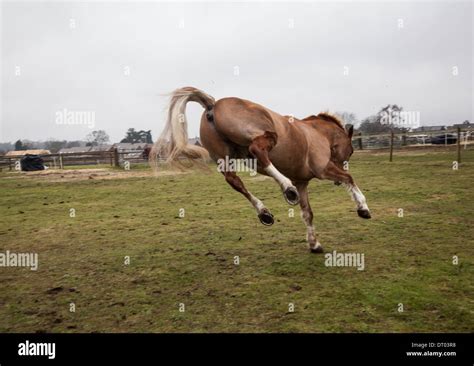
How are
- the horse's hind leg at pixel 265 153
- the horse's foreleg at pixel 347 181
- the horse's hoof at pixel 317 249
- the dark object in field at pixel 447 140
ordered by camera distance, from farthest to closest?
the dark object in field at pixel 447 140 → the horse's hoof at pixel 317 249 → the horse's foreleg at pixel 347 181 → the horse's hind leg at pixel 265 153

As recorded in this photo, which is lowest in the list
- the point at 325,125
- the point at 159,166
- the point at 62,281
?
the point at 62,281

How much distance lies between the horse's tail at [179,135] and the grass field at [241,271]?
1.68 metres

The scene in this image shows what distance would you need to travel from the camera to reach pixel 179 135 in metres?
5.83

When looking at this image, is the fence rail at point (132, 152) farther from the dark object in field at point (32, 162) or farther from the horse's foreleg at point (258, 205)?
the horse's foreleg at point (258, 205)

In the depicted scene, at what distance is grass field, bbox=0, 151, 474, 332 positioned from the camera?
399 cm

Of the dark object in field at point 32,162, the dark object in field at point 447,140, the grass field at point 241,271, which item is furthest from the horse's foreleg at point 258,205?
the dark object in field at point 447,140

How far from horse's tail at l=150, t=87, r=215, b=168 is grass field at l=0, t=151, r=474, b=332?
5.50 feet

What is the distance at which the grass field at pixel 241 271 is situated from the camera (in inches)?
157

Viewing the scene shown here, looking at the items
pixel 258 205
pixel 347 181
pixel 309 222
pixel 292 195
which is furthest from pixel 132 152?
pixel 292 195

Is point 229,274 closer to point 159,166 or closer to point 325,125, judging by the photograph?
point 159,166

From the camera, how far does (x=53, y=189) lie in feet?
61.7

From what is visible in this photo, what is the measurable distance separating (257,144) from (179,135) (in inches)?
50.4
